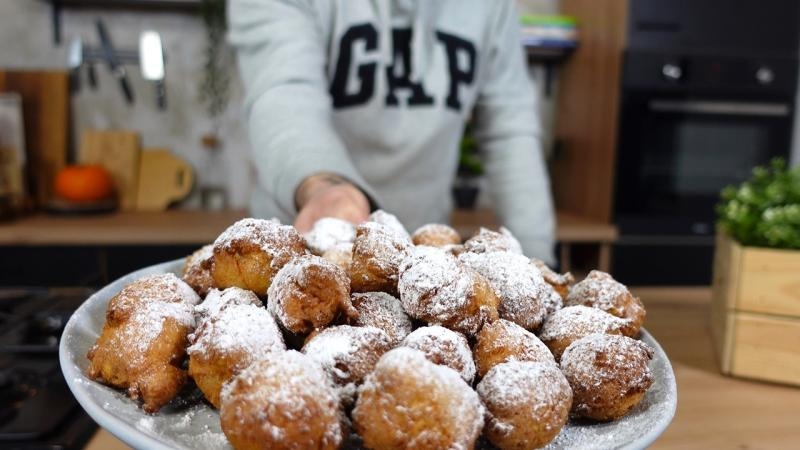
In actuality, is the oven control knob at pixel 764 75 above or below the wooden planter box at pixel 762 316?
above

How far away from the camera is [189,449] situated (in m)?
0.45

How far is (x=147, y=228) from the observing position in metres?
2.19

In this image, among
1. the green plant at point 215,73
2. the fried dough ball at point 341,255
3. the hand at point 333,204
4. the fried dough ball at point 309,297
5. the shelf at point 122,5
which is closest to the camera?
the fried dough ball at point 309,297

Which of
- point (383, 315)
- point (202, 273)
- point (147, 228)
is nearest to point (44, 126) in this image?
point (147, 228)

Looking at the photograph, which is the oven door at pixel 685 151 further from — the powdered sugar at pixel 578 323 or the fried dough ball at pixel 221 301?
the fried dough ball at pixel 221 301

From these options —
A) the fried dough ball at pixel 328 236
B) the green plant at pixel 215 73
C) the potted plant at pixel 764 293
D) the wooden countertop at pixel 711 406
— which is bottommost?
the wooden countertop at pixel 711 406

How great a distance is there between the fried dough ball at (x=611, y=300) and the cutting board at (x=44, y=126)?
248cm

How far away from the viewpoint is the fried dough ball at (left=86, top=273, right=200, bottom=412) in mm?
530

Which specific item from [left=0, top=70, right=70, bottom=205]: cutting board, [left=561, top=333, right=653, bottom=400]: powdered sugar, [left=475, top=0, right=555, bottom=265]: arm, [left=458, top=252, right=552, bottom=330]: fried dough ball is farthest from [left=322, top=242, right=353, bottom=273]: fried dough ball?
[left=0, top=70, right=70, bottom=205]: cutting board

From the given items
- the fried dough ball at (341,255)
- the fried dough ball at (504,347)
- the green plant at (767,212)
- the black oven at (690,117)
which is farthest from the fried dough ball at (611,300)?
the black oven at (690,117)

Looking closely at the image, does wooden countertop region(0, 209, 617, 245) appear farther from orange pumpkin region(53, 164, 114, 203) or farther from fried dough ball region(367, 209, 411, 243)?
fried dough ball region(367, 209, 411, 243)

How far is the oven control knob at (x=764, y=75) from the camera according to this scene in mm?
2496

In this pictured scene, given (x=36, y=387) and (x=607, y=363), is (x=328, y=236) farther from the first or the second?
(x=36, y=387)

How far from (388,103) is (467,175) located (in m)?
1.21
